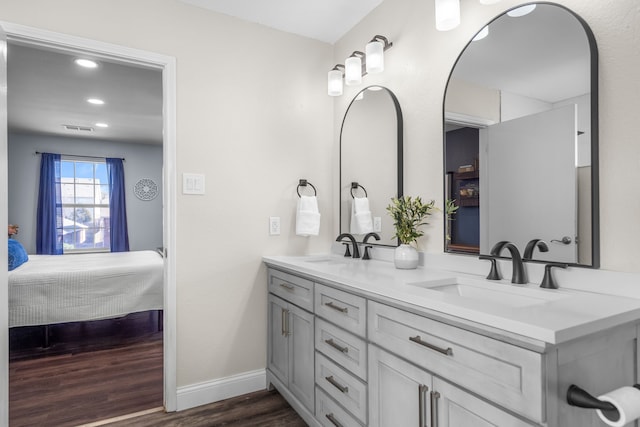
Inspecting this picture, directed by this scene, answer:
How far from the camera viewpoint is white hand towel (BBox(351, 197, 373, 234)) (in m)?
2.34

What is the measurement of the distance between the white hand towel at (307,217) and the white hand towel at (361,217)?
26 centimetres

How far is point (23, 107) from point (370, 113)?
14.9 ft

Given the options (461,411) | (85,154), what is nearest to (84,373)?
(461,411)

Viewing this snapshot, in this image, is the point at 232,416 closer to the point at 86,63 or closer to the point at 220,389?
the point at 220,389

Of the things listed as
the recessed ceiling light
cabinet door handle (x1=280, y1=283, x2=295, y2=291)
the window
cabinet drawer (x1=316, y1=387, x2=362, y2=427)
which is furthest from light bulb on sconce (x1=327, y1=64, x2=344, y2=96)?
the window

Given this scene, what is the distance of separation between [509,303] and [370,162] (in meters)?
1.24

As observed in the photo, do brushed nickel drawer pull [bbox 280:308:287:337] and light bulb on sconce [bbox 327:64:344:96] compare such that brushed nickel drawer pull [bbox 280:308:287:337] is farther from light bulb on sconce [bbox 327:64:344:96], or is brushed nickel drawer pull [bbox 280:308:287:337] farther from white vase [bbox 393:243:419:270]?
light bulb on sconce [bbox 327:64:344:96]

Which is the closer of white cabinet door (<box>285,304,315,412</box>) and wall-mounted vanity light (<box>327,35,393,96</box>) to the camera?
white cabinet door (<box>285,304,315,412</box>)

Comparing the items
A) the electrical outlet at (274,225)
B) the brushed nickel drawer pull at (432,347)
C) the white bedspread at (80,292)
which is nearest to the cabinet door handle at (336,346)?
the brushed nickel drawer pull at (432,347)

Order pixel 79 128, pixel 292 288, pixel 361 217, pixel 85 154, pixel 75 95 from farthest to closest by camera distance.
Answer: pixel 85 154 → pixel 79 128 → pixel 75 95 → pixel 361 217 → pixel 292 288

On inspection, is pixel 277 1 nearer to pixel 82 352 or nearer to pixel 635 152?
pixel 635 152

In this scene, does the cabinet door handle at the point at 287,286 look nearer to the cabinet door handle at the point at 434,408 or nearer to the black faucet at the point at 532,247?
the cabinet door handle at the point at 434,408

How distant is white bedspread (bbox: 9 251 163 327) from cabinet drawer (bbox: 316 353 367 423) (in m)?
2.40

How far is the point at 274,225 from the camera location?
2.49m
